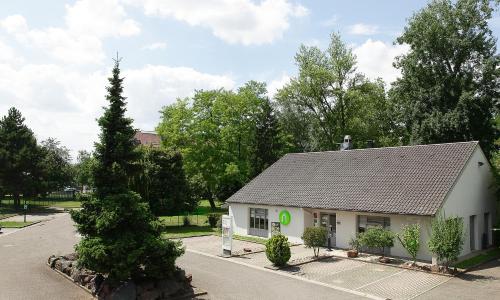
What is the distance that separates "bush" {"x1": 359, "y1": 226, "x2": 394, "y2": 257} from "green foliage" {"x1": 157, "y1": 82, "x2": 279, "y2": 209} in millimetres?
26594

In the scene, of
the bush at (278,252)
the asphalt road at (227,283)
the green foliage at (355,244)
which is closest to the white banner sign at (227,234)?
the asphalt road at (227,283)

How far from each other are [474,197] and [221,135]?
99.4 ft

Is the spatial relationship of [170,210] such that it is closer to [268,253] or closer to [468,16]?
[268,253]

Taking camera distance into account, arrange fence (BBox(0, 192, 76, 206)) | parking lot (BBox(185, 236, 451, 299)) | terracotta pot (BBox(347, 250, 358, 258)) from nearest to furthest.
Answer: parking lot (BBox(185, 236, 451, 299)), terracotta pot (BBox(347, 250, 358, 258)), fence (BBox(0, 192, 76, 206))

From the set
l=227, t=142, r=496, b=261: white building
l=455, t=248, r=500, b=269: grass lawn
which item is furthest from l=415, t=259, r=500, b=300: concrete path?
l=227, t=142, r=496, b=261: white building

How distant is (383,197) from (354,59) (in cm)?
2902

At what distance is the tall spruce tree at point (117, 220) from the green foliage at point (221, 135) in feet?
102

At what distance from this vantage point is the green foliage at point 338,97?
164ft

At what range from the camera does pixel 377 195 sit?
25.3 m

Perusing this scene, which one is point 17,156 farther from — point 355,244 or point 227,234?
point 355,244

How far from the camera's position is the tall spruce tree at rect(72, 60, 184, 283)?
51.8 ft

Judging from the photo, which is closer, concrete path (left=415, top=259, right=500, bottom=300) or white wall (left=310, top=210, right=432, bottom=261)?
concrete path (left=415, top=259, right=500, bottom=300)

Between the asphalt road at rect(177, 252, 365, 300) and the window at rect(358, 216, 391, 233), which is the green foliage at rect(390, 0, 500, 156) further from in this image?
the asphalt road at rect(177, 252, 365, 300)

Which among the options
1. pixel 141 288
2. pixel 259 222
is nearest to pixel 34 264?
pixel 141 288
